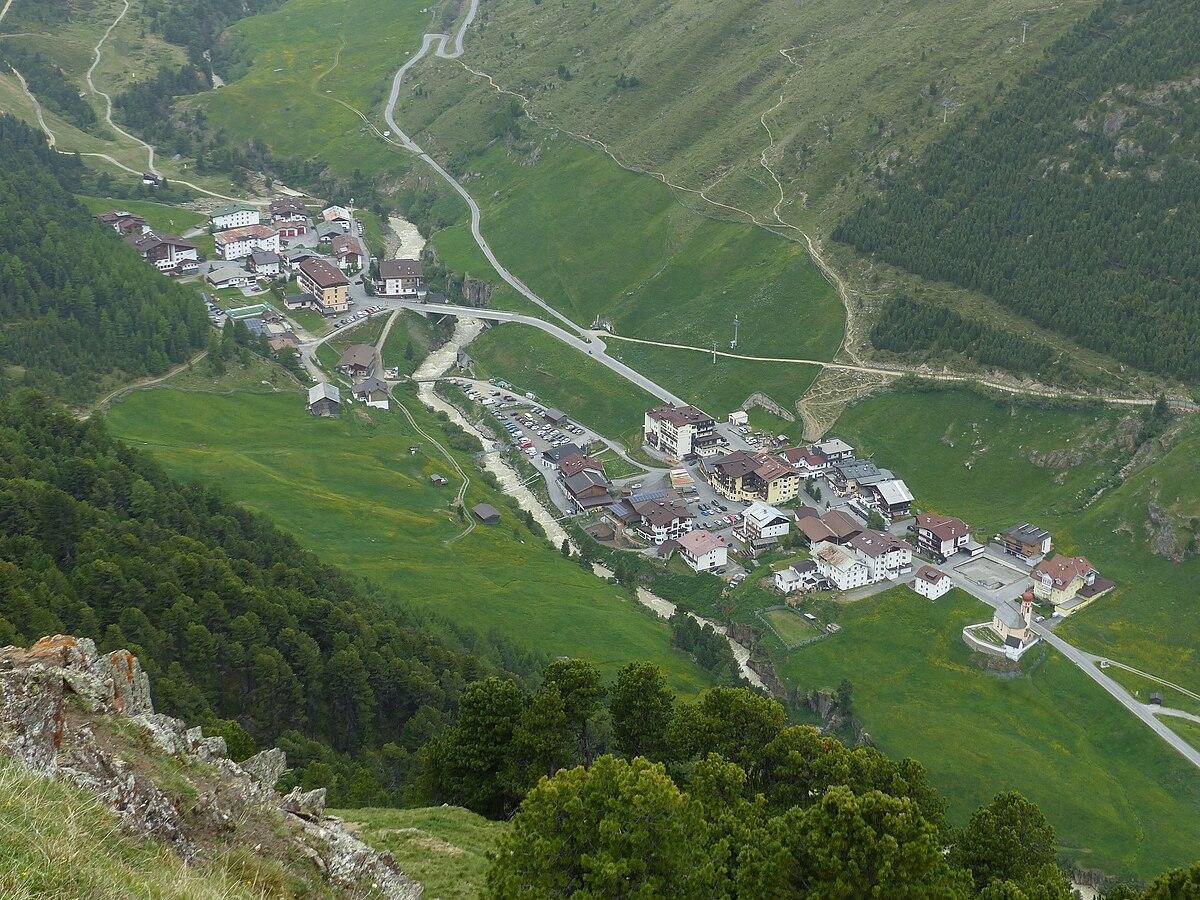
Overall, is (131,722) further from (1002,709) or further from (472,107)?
(472,107)

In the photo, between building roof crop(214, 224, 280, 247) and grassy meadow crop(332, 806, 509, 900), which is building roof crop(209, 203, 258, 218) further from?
grassy meadow crop(332, 806, 509, 900)

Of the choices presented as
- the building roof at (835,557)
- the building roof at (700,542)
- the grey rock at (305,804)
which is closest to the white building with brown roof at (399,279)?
the building roof at (700,542)

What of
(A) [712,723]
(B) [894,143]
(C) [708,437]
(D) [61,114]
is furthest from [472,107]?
(A) [712,723]

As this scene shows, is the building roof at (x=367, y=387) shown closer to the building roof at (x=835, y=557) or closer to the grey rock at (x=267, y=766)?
the building roof at (x=835, y=557)

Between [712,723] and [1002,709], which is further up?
[712,723]

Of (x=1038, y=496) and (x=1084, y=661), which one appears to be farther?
(x=1038, y=496)

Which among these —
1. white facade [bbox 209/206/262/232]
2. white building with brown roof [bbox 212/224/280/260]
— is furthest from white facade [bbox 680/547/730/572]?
white facade [bbox 209/206/262/232]

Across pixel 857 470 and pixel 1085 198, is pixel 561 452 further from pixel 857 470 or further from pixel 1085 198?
pixel 1085 198
